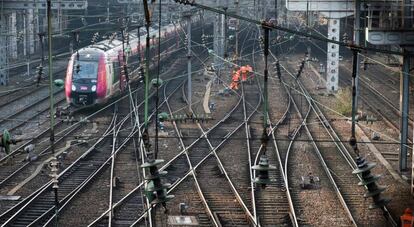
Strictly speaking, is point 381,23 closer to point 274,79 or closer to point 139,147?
point 139,147

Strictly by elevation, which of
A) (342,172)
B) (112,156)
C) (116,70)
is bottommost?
(342,172)

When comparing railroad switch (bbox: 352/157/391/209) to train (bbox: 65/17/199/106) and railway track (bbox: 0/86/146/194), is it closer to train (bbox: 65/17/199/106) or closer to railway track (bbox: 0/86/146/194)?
railway track (bbox: 0/86/146/194)

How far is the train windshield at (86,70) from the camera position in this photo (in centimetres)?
2578

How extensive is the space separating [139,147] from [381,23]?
5985 millimetres

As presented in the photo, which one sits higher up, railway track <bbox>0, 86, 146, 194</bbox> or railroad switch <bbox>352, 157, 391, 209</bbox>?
railroad switch <bbox>352, 157, 391, 209</bbox>

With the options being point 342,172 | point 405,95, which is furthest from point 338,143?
point 342,172

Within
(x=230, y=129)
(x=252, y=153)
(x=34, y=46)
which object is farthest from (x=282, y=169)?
→ (x=34, y=46)

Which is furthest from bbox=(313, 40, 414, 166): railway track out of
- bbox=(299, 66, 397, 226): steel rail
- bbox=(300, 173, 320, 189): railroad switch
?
bbox=(300, 173, 320, 189): railroad switch

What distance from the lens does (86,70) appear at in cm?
2588

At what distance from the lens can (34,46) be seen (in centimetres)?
4694

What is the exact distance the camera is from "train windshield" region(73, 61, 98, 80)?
2578 centimetres

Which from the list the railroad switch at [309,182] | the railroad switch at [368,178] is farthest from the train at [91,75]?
the railroad switch at [368,178]

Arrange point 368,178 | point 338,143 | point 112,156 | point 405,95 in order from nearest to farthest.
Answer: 1. point 368,178
2. point 405,95
3. point 112,156
4. point 338,143

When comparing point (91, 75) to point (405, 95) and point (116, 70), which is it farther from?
point (405, 95)
